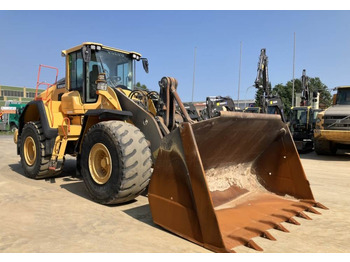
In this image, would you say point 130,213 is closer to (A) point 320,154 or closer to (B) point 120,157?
(B) point 120,157

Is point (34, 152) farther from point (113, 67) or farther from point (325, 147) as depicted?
point (325, 147)

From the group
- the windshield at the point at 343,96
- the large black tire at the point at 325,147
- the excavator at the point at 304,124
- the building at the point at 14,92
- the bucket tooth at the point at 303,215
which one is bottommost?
the bucket tooth at the point at 303,215

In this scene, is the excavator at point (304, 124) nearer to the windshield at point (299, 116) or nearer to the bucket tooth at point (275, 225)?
the windshield at point (299, 116)

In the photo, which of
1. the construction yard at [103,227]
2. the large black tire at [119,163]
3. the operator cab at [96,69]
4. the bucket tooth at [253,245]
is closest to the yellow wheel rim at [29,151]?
the construction yard at [103,227]

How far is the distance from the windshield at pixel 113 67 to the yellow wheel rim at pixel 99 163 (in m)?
1.82

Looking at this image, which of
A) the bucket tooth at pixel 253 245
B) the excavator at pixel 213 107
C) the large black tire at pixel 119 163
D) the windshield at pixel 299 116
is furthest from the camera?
the windshield at pixel 299 116

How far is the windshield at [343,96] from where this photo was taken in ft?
36.4

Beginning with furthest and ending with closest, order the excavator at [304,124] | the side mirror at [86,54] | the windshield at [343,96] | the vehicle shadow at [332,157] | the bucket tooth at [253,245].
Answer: the excavator at [304,124]
the windshield at [343,96]
the vehicle shadow at [332,157]
the side mirror at [86,54]
the bucket tooth at [253,245]

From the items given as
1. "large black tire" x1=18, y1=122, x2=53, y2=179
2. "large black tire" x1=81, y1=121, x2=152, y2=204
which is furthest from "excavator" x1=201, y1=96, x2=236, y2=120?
"large black tire" x1=18, y1=122, x2=53, y2=179

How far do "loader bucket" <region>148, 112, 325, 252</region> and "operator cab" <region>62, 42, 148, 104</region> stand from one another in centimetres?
279

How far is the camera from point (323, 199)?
16.0 ft

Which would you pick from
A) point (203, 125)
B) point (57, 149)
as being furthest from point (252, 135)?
point (57, 149)

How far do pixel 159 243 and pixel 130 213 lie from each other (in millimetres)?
1094

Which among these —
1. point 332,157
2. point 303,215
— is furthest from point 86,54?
point 332,157
